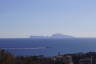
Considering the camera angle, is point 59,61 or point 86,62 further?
point 59,61

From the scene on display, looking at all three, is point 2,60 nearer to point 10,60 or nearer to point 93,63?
point 10,60

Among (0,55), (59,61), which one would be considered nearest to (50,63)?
(59,61)

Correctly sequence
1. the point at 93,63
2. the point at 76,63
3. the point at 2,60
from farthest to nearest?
the point at 76,63
the point at 93,63
the point at 2,60

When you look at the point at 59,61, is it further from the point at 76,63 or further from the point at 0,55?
the point at 0,55

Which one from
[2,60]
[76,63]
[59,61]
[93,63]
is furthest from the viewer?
[76,63]

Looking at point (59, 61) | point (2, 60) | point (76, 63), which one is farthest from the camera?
point (76, 63)

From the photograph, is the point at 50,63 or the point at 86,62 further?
the point at 50,63

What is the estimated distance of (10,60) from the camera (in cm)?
1351

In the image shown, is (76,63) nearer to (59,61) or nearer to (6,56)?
(59,61)

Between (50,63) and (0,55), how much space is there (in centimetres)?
1455

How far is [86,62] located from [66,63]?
1880mm

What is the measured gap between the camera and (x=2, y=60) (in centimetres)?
1311

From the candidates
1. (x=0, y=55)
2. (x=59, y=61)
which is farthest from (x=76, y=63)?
(x=0, y=55)

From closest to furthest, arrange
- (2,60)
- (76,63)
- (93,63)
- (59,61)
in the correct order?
(2,60)
(93,63)
(59,61)
(76,63)
